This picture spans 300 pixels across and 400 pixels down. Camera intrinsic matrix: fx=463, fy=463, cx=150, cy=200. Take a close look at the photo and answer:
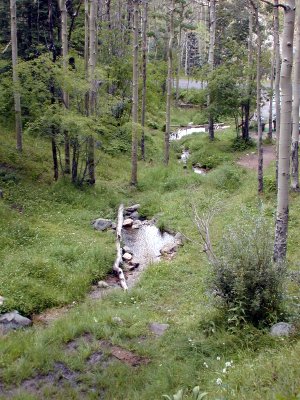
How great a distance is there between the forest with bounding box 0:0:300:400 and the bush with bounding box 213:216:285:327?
0.8 inches

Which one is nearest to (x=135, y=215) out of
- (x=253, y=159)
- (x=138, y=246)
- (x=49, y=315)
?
(x=138, y=246)

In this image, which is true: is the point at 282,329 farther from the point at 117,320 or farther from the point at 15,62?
the point at 15,62

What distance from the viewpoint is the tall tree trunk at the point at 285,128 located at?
7.76 meters

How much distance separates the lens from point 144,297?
9719mm

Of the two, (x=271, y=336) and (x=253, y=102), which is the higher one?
(x=253, y=102)

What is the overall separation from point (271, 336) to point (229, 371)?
104 centimetres

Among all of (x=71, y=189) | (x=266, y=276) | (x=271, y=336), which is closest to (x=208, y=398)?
(x=271, y=336)

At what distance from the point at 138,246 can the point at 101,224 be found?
1.44m

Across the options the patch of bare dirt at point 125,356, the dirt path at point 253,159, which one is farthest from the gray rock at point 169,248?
the dirt path at point 253,159

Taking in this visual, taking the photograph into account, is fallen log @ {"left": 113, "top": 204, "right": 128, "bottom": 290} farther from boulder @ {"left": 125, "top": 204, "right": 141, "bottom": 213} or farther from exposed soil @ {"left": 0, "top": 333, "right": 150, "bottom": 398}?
exposed soil @ {"left": 0, "top": 333, "right": 150, "bottom": 398}

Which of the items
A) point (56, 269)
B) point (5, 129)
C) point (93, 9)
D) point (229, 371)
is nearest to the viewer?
point (229, 371)

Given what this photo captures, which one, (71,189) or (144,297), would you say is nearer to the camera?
(144,297)

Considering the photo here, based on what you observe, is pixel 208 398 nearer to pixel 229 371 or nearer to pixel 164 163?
pixel 229 371

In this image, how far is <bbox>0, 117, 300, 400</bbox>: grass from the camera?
6094mm
